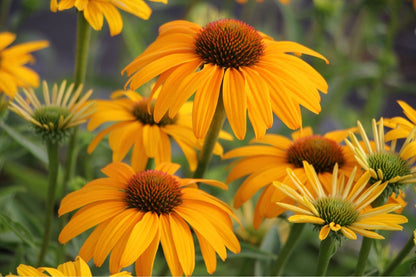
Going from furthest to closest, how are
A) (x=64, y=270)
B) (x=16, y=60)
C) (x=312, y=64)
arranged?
1. (x=312, y=64)
2. (x=16, y=60)
3. (x=64, y=270)

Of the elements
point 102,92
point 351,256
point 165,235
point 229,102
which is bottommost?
point 351,256

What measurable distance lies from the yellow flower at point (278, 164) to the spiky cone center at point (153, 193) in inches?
3.3

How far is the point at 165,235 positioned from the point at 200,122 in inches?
3.9

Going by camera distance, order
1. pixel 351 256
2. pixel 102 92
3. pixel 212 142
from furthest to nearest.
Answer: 1. pixel 102 92
2. pixel 351 256
3. pixel 212 142

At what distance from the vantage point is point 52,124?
56cm

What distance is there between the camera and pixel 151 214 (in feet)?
1.58

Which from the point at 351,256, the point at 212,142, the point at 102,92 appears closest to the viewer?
the point at 212,142

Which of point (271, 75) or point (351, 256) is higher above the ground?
point (271, 75)

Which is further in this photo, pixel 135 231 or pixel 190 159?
pixel 190 159

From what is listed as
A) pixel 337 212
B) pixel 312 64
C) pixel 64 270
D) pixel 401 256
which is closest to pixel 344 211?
pixel 337 212

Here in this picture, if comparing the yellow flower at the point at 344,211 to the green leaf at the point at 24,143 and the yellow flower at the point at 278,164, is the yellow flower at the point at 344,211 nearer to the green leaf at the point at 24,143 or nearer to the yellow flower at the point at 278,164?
the yellow flower at the point at 278,164

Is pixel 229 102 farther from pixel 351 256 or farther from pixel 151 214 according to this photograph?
pixel 351 256

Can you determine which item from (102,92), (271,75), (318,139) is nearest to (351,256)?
(318,139)

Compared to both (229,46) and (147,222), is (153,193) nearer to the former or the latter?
(147,222)
